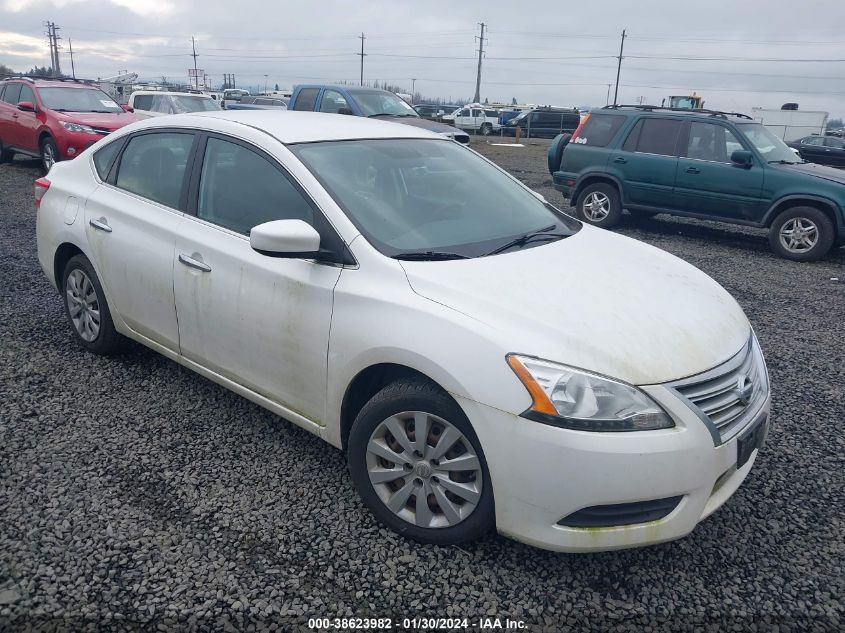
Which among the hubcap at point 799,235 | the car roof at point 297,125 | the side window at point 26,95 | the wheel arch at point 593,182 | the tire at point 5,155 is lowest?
the tire at point 5,155

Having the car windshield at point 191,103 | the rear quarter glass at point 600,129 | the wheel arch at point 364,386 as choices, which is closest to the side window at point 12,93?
the car windshield at point 191,103

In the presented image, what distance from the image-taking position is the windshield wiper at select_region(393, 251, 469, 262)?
2863mm

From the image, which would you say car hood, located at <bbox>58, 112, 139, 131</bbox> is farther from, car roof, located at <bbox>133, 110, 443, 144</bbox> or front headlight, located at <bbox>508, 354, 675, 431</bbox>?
front headlight, located at <bbox>508, 354, 675, 431</bbox>

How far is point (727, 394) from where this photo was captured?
2.57 meters

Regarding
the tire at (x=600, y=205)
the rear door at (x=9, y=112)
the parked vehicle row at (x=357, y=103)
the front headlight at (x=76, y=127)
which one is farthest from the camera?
the rear door at (x=9, y=112)

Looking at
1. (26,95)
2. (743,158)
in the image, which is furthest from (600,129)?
(26,95)

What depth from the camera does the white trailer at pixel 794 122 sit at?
36.8 m

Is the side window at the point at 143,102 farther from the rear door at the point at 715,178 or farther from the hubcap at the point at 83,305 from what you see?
the hubcap at the point at 83,305

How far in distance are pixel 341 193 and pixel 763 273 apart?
254 inches

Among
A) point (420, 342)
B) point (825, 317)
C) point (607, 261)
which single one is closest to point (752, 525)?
point (607, 261)

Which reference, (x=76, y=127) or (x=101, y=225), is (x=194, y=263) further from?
(x=76, y=127)

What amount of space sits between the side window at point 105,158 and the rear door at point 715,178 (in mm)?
7484

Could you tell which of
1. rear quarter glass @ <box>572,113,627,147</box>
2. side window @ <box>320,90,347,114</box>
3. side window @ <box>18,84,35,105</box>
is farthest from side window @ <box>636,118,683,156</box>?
side window @ <box>18,84,35,105</box>

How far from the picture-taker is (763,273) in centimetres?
780
